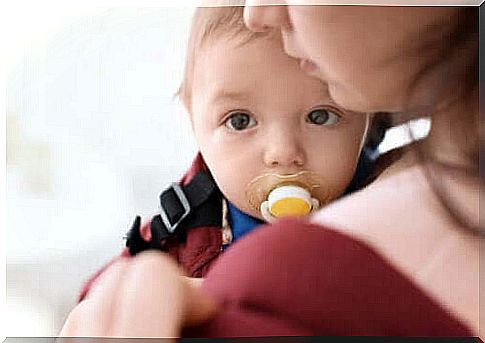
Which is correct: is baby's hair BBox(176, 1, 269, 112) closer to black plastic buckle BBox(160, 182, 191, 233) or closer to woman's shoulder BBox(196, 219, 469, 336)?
black plastic buckle BBox(160, 182, 191, 233)

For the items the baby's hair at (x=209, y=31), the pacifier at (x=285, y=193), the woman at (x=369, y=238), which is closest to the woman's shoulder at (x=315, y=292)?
the woman at (x=369, y=238)

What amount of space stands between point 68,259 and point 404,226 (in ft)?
1.17

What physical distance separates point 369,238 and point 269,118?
0.18m

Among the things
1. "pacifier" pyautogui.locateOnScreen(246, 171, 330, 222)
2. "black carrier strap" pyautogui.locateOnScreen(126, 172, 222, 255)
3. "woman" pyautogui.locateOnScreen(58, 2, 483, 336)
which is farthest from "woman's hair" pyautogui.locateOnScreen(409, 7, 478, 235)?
"black carrier strap" pyautogui.locateOnScreen(126, 172, 222, 255)

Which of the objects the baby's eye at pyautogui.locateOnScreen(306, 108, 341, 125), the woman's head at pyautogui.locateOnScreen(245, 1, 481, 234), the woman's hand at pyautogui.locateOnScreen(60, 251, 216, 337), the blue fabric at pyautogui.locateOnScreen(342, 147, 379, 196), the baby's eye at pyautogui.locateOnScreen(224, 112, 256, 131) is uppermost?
the woman's head at pyautogui.locateOnScreen(245, 1, 481, 234)

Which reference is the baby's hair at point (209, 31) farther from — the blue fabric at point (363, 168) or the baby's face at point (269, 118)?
the blue fabric at point (363, 168)

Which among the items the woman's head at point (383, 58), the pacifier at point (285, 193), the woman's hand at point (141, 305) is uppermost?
the woman's head at point (383, 58)

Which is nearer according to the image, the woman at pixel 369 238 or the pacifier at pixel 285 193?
the woman at pixel 369 238

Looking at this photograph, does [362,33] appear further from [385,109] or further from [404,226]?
[404,226]

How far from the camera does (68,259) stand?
977mm

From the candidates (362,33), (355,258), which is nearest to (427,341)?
(355,258)

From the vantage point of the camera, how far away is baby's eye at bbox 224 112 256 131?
3.24ft

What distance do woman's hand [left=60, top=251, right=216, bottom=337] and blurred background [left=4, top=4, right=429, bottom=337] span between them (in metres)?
0.06

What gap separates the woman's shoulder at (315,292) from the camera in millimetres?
810
